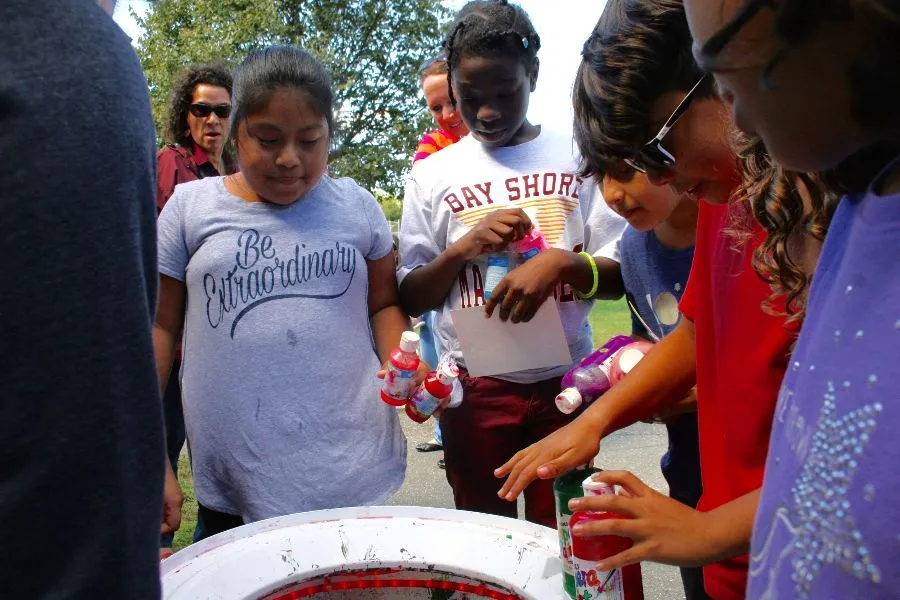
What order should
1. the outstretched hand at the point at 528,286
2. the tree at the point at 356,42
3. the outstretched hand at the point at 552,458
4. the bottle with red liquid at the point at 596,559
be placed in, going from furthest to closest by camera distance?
the tree at the point at 356,42 → the outstretched hand at the point at 528,286 → the outstretched hand at the point at 552,458 → the bottle with red liquid at the point at 596,559

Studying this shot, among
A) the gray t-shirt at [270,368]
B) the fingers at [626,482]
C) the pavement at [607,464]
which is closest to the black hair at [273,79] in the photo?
the gray t-shirt at [270,368]

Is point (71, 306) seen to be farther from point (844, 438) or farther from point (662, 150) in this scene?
point (662, 150)

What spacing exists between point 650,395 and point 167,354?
1.23 meters

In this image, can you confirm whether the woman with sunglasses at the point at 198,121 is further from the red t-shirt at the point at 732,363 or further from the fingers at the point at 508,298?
the red t-shirt at the point at 732,363

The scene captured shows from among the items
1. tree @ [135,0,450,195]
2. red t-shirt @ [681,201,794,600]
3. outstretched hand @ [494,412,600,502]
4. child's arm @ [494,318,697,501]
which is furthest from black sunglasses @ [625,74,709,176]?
tree @ [135,0,450,195]

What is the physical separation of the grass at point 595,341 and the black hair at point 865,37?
9.54ft

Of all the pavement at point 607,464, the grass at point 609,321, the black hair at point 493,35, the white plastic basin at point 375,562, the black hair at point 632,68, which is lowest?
the grass at point 609,321

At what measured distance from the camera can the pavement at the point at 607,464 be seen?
4098 mm

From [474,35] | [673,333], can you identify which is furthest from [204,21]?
[673,333]

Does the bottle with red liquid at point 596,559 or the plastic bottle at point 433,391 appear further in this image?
the plastic bottle at point 433,391

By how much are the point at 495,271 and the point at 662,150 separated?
0.90 m

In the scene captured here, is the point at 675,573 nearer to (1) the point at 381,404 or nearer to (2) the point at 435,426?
(1) the point at 381,404

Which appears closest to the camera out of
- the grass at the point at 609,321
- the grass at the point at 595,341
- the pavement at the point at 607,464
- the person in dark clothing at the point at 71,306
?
the person in dark clothing at the point at 71,306

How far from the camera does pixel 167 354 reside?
207 centimetres
